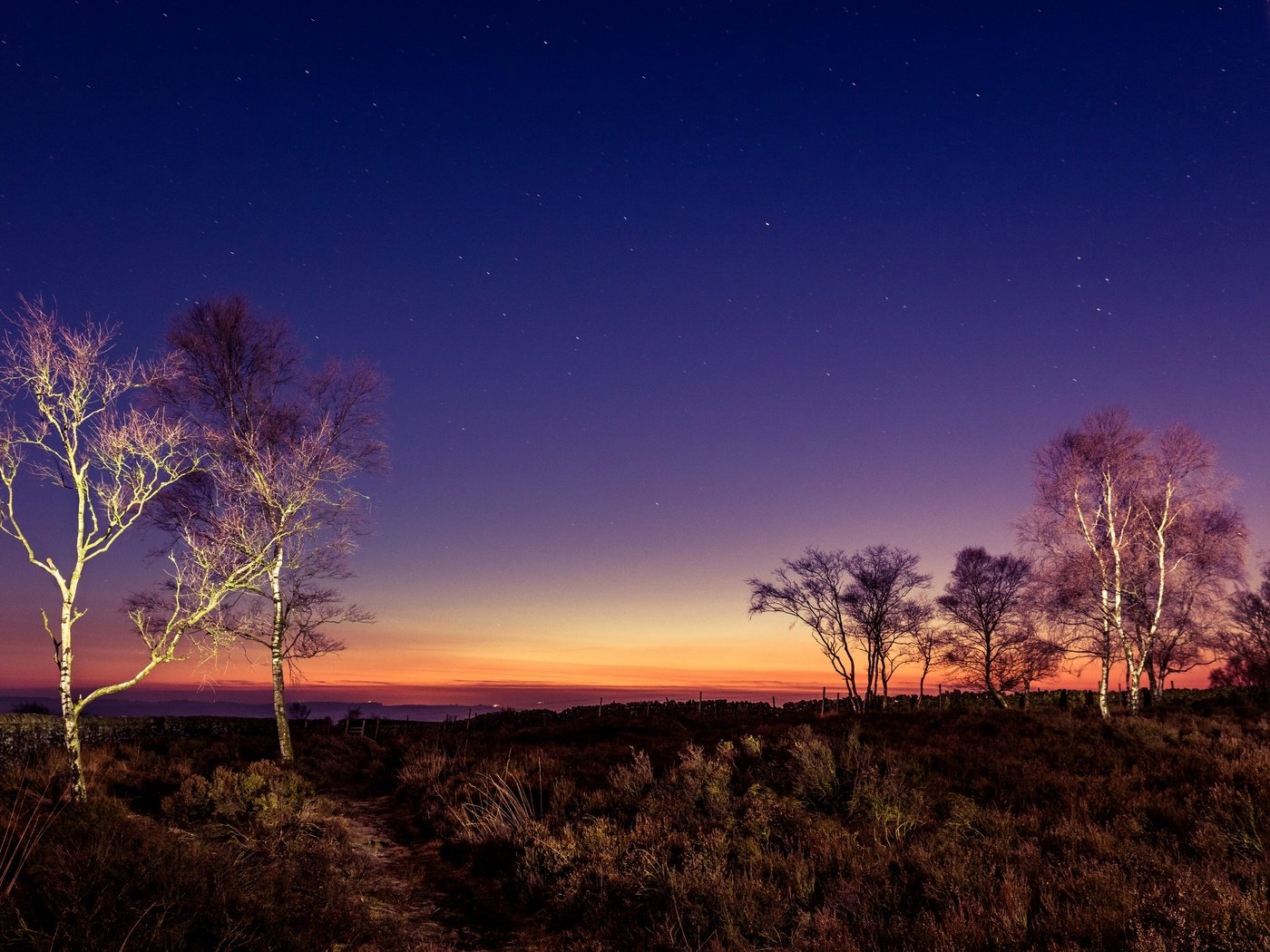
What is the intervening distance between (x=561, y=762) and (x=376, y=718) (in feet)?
65.2

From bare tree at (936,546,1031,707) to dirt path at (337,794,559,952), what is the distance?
35.3m

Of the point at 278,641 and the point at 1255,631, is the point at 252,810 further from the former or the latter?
the point at 1255,631

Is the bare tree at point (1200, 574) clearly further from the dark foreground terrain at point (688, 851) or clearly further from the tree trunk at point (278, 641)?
the tree trunk at point (278, 641)

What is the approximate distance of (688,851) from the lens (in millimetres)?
8422

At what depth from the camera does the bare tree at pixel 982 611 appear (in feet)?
128

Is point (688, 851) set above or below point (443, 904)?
above

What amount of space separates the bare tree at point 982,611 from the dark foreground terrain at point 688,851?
24.7 m

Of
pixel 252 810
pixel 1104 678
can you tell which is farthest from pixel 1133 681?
pixel 252 810

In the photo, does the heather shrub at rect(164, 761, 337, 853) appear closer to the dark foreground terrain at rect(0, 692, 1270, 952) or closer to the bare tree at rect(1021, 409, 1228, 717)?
the dark foreground terrain at rect(0, 692, 1270, 952)

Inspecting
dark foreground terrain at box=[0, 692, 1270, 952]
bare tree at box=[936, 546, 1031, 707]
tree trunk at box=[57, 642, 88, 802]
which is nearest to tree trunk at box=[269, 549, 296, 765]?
dark foreground terrain at box=[0, 692, 1270, 952]

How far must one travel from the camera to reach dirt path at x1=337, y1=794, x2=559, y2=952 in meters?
7.47

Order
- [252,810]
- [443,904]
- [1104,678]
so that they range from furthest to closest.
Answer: [1104,678] → [252,810] → [443,904]

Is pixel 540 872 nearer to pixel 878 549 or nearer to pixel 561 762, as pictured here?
pixel 561 762

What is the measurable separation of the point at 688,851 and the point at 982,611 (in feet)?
121
